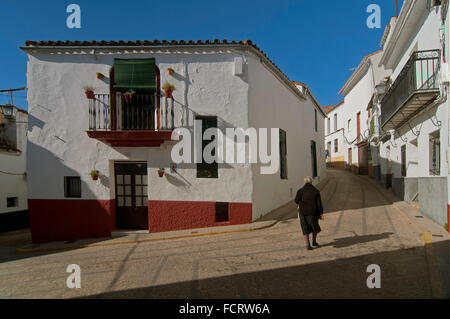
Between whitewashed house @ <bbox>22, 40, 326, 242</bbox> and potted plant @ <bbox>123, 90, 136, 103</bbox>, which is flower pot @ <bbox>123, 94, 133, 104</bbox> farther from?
whitewashed house @ <bbox>22, 40, 326, 242</bbox>

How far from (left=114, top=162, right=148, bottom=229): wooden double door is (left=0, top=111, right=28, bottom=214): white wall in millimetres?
8374

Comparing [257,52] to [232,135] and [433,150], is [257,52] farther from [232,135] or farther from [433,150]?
[433,150]

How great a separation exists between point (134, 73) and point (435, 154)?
9216 mm

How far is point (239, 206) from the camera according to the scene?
8.29 metres

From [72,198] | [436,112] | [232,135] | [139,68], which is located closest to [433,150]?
[436,112]

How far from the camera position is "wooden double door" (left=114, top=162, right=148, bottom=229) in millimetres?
8859

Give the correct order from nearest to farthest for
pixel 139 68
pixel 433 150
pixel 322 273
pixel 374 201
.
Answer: pixel 322 273, pixel 433 150, pixel 139 68, pixel 374 201

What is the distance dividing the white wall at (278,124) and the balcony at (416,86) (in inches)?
155

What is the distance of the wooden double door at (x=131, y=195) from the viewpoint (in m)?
8.86

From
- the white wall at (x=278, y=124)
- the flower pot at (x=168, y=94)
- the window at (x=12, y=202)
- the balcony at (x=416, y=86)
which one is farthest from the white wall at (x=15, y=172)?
the balcony at (x=416, y=86)

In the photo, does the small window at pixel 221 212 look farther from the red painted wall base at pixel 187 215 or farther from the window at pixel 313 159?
the window at pixel 313 159

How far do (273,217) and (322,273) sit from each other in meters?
4.39

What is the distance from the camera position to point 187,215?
27.3ft

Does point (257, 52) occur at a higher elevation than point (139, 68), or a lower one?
higher
